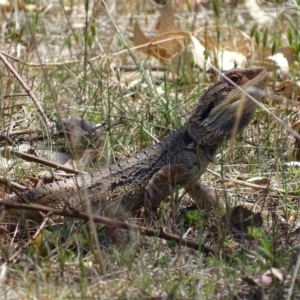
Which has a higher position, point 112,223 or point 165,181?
point 112,223

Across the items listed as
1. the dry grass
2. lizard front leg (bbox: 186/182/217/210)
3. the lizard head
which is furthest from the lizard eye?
lizard front leg (bbox: 186/182/217/210)

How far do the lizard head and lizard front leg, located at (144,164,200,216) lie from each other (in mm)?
228

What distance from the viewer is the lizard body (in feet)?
15.2

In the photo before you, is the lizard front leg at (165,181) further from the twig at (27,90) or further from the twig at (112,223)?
the twig at (27,90)

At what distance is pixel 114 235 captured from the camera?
13.6 feet

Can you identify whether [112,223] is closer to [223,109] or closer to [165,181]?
[165,181]

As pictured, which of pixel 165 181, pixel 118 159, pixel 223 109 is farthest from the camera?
pixel 118 159

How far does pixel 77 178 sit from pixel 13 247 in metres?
0.86

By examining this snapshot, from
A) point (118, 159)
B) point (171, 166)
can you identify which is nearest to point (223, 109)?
point (171, 166)

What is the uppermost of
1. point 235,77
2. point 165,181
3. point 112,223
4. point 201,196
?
point 235,77

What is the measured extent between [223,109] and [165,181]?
1.85 ft

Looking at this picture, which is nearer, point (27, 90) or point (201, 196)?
point (201, 196)

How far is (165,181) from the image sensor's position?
4.80 meters

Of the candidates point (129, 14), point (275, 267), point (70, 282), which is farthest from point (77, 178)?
point (129, 14)
